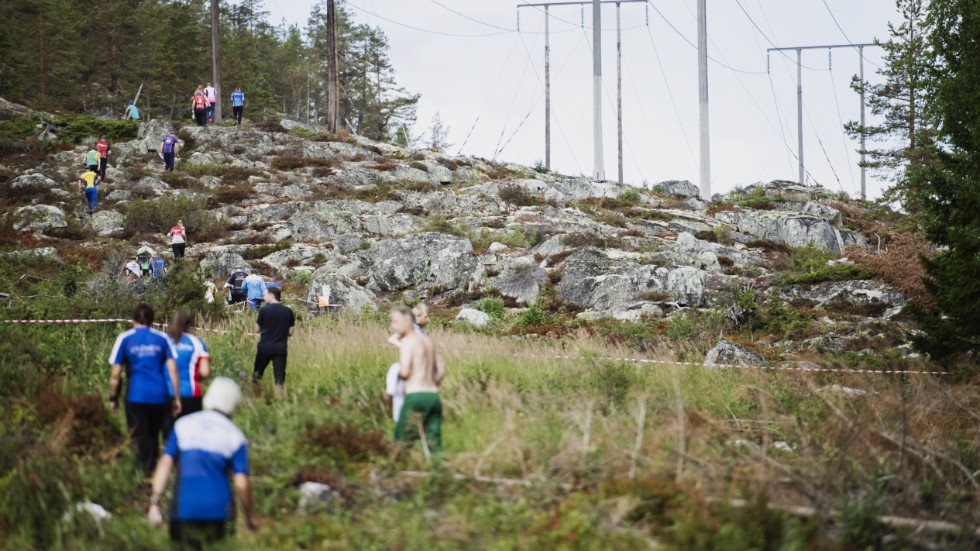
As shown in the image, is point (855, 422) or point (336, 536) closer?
point (336, 536)

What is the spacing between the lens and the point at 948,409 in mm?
10695

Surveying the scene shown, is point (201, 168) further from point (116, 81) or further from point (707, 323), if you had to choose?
point (707, 323)

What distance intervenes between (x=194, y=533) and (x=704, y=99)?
33635 millimetres

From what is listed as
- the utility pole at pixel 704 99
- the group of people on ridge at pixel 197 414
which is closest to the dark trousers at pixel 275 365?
the group of people on ridge at pixel 197 414

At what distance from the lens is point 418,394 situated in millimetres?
7488

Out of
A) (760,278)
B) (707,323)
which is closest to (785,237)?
(760,278)

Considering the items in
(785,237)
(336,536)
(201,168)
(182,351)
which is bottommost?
(336,536)

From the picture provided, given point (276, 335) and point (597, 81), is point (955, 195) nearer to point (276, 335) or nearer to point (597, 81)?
point (276, 335)

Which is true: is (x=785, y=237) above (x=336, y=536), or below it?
above

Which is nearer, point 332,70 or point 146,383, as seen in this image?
point 146,383

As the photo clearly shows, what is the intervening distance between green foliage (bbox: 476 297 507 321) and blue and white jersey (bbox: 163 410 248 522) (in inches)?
624

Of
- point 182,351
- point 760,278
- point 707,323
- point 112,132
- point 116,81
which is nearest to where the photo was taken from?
point 182,351

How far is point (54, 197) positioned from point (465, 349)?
25285 millimetres

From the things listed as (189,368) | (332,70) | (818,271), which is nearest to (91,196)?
(332,70)
